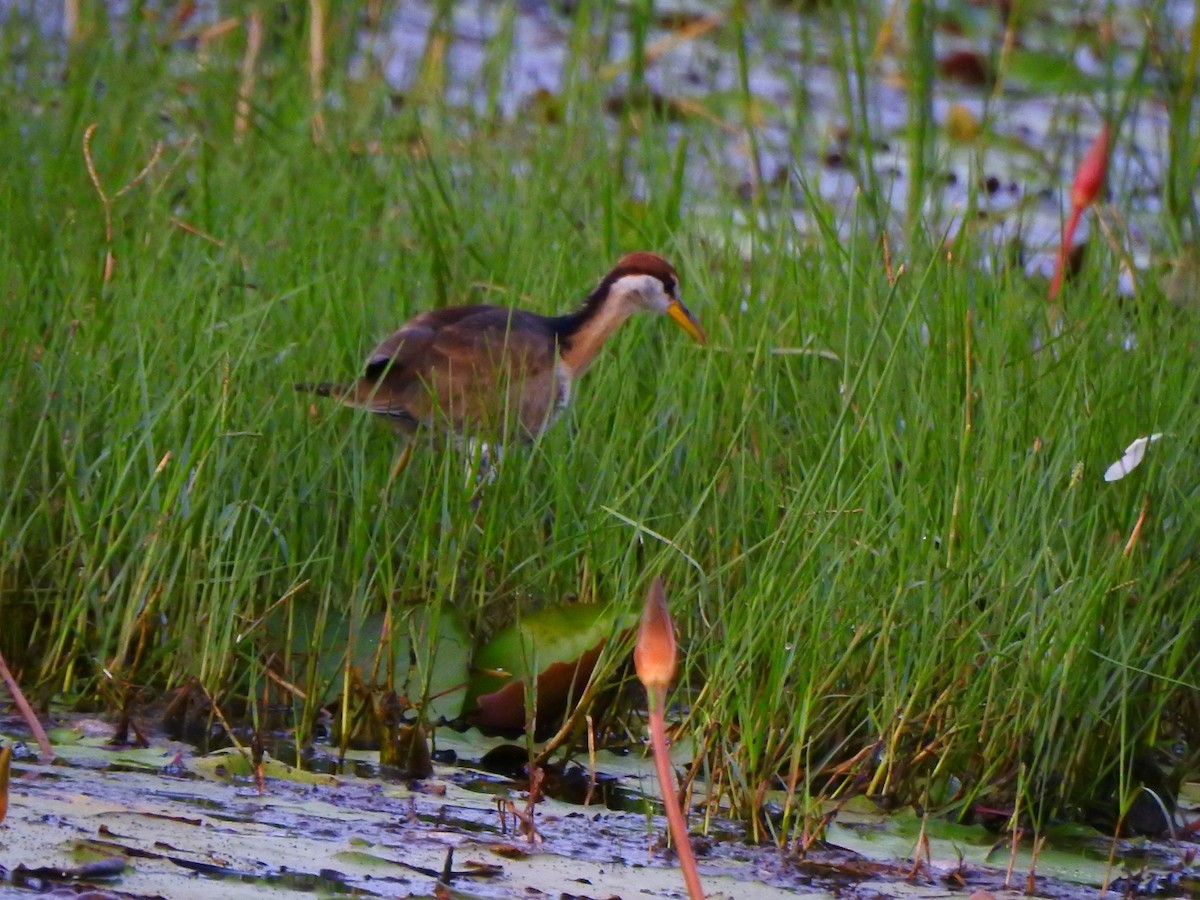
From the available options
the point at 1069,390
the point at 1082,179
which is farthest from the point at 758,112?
the point at 1069,390

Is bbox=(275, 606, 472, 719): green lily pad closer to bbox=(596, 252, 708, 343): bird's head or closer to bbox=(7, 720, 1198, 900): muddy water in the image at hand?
bbox=(7, 720, 1198, 900): muddy water

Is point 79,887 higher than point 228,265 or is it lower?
lower

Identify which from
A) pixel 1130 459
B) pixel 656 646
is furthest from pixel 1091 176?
pixel 656 646

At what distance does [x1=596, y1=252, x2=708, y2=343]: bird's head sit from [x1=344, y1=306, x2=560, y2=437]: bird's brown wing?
24cm

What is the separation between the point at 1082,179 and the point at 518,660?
1.79m

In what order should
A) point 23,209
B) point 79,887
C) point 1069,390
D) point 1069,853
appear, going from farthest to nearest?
point 23,209, point 1069,390, point 1069,853, point 79,887

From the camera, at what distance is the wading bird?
13.2 ft

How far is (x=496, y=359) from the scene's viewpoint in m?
4.37

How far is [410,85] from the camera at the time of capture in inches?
289

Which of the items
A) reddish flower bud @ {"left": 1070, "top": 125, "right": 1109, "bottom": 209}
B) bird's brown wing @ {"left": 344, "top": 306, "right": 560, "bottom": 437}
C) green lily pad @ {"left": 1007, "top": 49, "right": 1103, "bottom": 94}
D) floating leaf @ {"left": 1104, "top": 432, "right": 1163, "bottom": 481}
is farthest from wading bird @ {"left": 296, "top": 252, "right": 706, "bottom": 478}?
green lily pad @ {"left": 1007, "top": 49, "right": 1103, "bottom": 94}

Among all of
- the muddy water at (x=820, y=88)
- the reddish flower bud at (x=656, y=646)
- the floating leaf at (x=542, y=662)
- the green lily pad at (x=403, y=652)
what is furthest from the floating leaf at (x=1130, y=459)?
the muddy water at (x=820, y=88)

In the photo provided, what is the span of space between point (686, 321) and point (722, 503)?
0.88 meters

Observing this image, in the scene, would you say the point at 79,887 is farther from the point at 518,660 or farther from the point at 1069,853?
the point at 1069,853

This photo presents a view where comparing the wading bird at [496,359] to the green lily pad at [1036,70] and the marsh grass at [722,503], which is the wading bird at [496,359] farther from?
the green lily pad at [1036,70]
